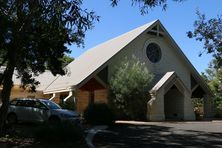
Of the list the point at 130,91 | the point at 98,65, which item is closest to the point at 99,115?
the point at 130,91

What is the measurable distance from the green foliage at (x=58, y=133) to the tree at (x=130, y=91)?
15.6 metres

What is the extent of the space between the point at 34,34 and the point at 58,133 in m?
5.90

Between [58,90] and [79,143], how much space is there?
20.8 meters

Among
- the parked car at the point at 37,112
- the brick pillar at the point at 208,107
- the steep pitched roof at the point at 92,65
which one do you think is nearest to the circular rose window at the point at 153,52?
the steep pitched roof at the point at 92,65

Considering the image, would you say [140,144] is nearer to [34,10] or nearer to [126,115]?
[34,10]

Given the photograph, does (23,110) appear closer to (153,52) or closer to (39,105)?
(39,105)

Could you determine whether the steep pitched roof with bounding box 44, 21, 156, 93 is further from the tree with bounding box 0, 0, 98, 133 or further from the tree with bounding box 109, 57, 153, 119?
the tree with bounding box 0, 0, 98, 133

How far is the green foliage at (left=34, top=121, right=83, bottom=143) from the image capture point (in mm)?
15820

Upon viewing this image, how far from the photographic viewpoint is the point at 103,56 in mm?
35812

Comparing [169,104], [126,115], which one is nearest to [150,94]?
[126,115]

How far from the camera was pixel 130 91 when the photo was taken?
104ft

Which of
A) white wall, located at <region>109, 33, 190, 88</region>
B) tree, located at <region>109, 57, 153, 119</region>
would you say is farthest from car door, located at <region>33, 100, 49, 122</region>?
white wall, located at <region>109, 33, 190, 88</region>

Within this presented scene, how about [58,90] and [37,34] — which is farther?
[58,90]

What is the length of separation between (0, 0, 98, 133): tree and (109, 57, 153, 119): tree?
29.9ft
